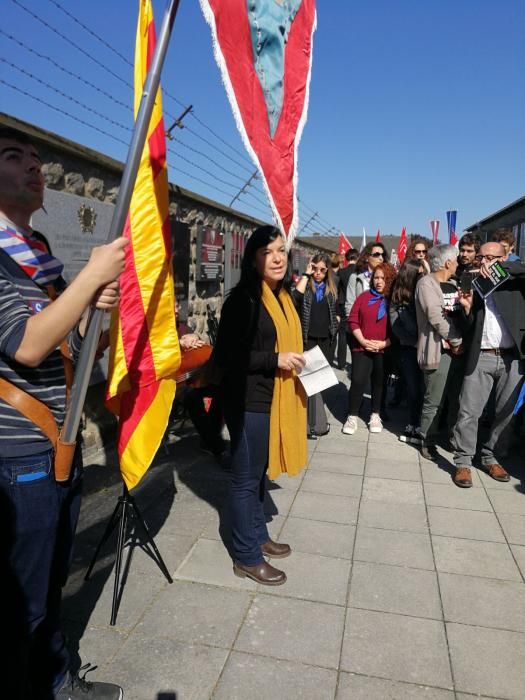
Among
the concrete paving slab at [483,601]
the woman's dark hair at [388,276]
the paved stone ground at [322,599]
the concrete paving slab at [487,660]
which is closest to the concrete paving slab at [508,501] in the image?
the paved stone ground at [322,599]

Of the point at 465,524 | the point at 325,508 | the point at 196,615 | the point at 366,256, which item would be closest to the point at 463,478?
the point at 465,524

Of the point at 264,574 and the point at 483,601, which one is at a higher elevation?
the point at 264,574

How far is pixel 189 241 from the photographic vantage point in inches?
263

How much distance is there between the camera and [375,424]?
6059 millimetres

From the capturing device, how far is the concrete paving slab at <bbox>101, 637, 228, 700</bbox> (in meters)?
2.24

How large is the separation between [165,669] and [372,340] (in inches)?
168

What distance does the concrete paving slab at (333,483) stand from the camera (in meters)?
4.38

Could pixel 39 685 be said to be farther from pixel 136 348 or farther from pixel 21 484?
pixel 136 348

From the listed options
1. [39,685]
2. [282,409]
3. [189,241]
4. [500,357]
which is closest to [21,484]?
[39,685]

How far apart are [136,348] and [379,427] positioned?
4146 mm

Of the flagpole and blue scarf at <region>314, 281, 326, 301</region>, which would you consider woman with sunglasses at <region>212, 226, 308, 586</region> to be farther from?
blue scarf at <region>314, 281, 326, 301</region>

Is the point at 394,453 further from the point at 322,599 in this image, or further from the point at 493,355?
the point at 322,599

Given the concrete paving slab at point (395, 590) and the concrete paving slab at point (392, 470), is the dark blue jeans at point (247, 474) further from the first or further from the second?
the concrete paving slab at point (392, 470)

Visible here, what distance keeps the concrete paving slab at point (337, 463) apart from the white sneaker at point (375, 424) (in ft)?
2.78
